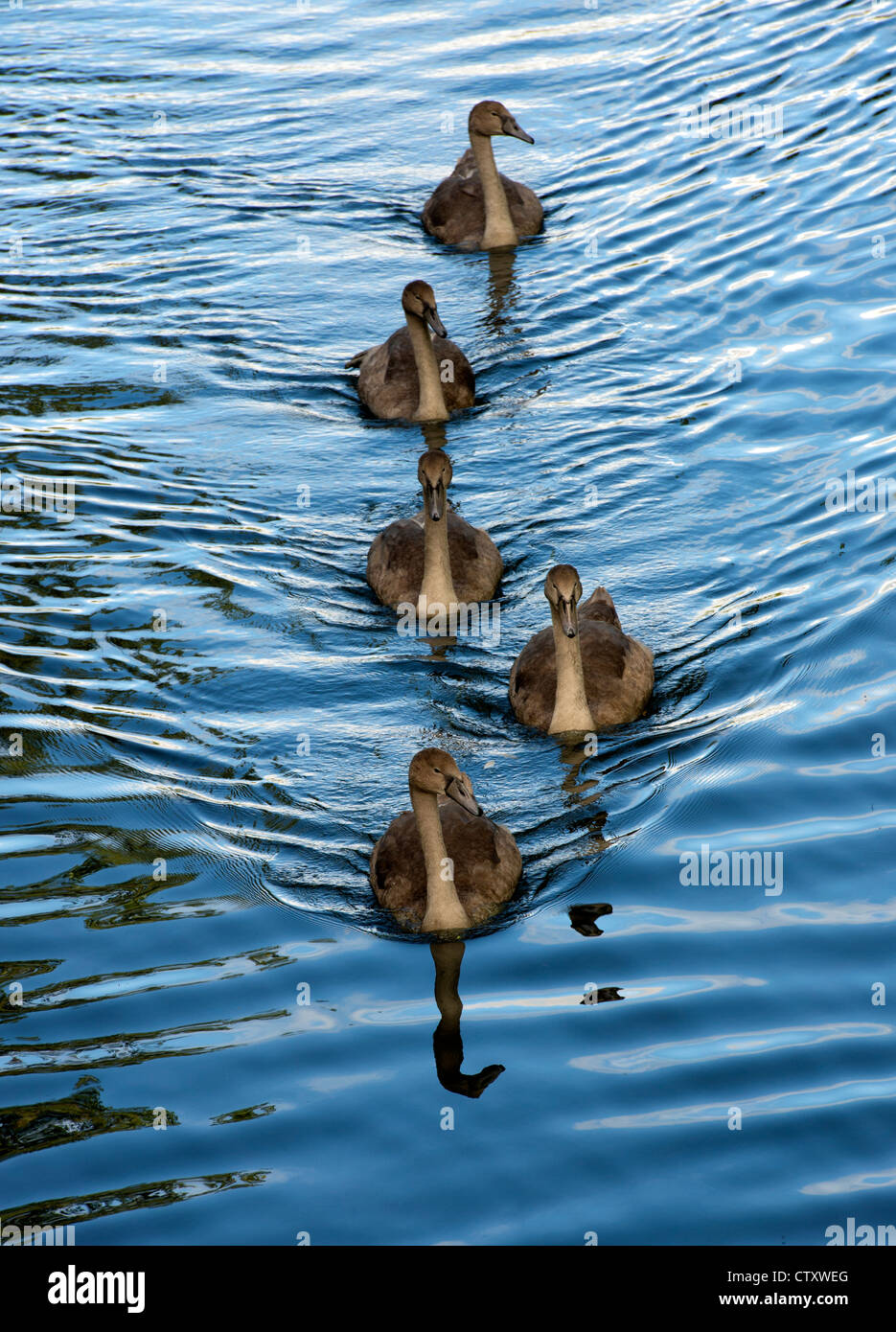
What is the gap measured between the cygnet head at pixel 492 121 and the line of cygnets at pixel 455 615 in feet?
13.3

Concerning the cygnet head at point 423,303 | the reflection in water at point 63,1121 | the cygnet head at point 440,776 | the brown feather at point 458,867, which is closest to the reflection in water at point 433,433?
the cygnet head at point 423,303

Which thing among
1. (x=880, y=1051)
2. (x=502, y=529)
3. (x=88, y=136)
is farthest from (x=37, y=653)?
(x=88, y=136)

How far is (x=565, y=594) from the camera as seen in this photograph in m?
11.4

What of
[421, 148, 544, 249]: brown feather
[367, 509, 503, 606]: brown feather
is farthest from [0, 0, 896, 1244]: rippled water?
[421, 148, 544, 249]: brown feather

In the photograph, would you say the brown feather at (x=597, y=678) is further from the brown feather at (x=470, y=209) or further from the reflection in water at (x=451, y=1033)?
the brown feather at (x=470, y=209)

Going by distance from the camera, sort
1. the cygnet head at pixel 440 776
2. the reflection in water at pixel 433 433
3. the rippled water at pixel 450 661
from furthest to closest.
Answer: the reflection in water at pixel 433 433 → the cygnet head at pixel 440 776 → the rippled water at pixel 450 661

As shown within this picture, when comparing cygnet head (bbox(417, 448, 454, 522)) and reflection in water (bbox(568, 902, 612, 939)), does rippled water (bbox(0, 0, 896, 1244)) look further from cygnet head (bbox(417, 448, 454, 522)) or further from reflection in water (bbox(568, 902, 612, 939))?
cygnet head (bbox(417, 448, 454, 522))

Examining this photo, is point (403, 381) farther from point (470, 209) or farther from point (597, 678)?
point (597, 678)

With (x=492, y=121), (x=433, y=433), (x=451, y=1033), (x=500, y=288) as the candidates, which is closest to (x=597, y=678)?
(x=451, y=1033)

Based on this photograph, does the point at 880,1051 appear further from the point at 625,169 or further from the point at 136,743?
the point at 625,169

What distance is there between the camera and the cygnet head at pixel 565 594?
447 inches

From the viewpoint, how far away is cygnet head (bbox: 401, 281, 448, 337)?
16.1 m

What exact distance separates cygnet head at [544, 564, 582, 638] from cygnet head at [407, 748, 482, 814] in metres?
1.86
